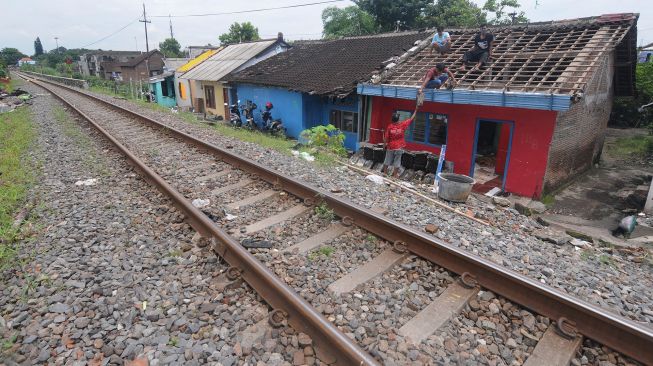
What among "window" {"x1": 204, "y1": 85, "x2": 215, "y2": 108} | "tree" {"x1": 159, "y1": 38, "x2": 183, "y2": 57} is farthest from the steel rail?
"tree" {"x1": 159, "y1": 38, "x2": 183, "y2": 57}

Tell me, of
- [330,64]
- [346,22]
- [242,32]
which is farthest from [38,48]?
[330,64]

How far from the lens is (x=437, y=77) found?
11.1m

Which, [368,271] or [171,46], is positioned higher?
[171,46]

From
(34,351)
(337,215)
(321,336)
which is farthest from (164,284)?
(337,215)

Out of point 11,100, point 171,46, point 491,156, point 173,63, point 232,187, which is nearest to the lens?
point 232,187

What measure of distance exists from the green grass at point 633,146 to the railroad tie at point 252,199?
60.2ft

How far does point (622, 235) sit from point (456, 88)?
5356mm

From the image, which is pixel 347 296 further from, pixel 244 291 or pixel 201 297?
pixel 201 297

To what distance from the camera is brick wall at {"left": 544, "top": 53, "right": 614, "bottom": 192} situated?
10118mm

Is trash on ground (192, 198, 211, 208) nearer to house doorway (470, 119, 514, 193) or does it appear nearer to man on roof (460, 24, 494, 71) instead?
house doorway (470, 119, 514, 193)

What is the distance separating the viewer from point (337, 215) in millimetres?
5086

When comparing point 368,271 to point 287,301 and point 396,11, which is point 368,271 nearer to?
point 287,301

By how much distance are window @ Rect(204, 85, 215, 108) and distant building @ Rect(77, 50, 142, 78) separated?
54.5m

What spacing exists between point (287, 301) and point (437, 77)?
9.82m
